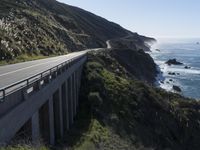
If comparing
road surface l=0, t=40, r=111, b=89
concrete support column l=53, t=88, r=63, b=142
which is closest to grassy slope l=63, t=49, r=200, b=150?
concrete support column l=53, t=88, r=63, b=142

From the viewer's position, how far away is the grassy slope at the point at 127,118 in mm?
32281

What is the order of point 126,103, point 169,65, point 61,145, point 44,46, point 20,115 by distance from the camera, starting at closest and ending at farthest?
point 20,115, point 61,145, point 126,103, point 44,46, point 169,65

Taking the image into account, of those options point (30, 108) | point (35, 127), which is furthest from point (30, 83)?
point (35, 127)

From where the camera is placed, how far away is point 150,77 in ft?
340

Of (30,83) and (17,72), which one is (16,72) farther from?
(30,83)

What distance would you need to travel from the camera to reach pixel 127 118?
40188 mm

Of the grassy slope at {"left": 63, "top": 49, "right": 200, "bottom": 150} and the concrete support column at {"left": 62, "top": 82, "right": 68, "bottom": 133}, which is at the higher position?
the concrete support column at {"left": 62, "top": 82, "right": 68, "bottom": 133}

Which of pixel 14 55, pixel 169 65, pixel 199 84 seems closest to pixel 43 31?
pixel 14 55

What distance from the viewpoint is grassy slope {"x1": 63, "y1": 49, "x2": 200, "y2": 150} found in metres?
32.3

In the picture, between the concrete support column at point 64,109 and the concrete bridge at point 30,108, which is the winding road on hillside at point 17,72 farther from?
the concrete support column at point 64,109

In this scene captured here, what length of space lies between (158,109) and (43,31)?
1486 inches

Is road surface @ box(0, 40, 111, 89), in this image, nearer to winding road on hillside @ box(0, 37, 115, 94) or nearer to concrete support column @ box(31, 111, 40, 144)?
winding road on hillside @ box(0, 37, 115, 94)

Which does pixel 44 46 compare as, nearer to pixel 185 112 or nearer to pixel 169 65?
pixel 185 112

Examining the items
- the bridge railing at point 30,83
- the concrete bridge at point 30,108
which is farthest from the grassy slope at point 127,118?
the bridge railing at point 30,83
